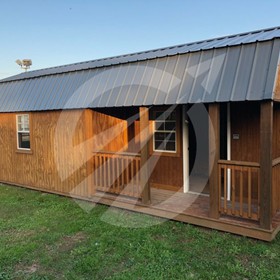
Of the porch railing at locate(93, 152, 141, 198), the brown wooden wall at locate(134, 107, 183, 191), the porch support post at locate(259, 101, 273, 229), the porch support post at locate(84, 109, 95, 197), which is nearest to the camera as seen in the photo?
the porch support post at locate(259, 101, 273, 229)

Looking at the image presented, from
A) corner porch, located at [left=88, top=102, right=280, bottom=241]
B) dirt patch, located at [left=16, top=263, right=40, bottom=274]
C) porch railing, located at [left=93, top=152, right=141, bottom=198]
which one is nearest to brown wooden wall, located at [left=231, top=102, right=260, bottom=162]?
corner porch, located at [left=88, top=102, right=280, bottom=241]

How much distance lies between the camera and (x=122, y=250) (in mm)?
3656

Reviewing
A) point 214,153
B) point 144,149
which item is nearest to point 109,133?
point 144,149

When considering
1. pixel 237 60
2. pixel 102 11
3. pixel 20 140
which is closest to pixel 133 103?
pixel 237 60

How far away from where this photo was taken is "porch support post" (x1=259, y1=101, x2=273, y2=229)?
3.57 meters

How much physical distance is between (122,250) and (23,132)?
205 inches

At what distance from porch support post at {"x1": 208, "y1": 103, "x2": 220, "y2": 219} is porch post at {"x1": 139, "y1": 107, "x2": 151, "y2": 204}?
1265 millimetres

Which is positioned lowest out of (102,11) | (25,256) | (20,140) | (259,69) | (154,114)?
(25,256)

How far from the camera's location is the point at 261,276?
117 inches

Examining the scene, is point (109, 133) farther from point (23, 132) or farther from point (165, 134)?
point (23, 132)

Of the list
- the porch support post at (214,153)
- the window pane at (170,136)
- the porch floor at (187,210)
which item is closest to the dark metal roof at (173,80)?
the porch support post at (214,153)

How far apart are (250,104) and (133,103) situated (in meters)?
2.22

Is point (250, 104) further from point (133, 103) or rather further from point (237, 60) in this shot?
point (133, 103)

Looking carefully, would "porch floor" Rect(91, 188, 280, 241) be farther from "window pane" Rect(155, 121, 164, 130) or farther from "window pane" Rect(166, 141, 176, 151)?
"window pane" Rect(155, 121, 164, 130)
